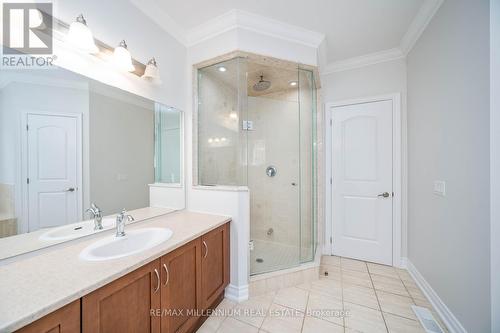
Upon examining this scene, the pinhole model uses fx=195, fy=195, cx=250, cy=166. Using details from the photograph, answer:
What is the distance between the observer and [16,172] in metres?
0.99

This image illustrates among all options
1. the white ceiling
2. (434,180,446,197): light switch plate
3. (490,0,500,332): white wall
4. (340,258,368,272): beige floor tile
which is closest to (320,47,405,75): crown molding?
the white ceiling

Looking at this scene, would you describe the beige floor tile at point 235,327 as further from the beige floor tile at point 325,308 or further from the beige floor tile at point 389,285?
the beige floor tile at point 389,285

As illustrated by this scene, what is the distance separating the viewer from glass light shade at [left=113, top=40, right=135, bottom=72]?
4.58 feet

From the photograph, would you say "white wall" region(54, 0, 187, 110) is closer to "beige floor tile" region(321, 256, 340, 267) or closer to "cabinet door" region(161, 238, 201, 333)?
"cabinet door" region(161, 238, 201, 333)

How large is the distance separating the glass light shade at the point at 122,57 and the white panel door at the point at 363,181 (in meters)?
2.43

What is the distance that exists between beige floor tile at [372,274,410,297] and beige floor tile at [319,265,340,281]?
1.19 feet

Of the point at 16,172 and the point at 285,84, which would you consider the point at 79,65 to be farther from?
the point at 285,84

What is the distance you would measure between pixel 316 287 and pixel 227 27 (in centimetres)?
273

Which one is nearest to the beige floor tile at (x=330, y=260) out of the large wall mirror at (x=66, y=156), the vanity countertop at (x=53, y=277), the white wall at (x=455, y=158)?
the white wall at (x=455, y=158)

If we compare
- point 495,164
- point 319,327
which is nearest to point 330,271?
point 319,327

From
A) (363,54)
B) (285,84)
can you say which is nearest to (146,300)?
(285,84)

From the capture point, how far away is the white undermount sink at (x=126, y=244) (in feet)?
3.58

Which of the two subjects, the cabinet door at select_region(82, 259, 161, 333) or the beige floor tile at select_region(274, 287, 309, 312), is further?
the beige floor tile at select_region(274, 287, 309, 312)

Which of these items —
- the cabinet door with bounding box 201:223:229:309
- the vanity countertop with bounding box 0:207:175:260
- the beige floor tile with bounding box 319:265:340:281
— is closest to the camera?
the vanity countertop with bounding box 0:207:175:260
